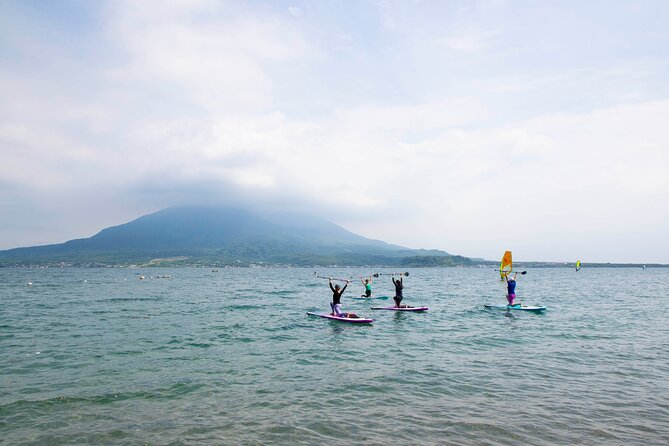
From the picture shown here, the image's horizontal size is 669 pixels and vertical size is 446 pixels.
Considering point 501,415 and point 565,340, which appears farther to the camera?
point 565,340

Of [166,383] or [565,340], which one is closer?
[166,383]

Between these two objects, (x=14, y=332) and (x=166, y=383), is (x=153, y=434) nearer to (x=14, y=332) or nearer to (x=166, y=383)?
(x=166, y=383)

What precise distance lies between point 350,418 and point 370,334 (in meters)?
15.5

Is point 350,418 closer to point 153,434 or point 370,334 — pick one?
point 153,434

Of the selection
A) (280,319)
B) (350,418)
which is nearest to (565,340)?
(350,418)

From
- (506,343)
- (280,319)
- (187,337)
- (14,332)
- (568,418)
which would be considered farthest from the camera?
(280,319)

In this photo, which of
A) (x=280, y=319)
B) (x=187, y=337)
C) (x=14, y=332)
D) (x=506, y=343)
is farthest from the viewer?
(x=280, y=319)

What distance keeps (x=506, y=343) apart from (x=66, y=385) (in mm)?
21995

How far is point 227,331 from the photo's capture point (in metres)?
29.8

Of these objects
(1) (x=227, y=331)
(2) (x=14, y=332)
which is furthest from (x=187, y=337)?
(2) (x=14, y=332)

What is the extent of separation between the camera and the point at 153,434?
11.8m

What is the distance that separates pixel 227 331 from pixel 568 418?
22111mm

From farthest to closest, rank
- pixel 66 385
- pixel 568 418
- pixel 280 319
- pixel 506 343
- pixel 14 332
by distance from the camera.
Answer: pixel 280 319, pixel 14 332, pixel 506 343, pixel 66 385, pixel 568 418

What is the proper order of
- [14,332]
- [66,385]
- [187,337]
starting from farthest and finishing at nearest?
[14,332], [187,337], [66,385]
